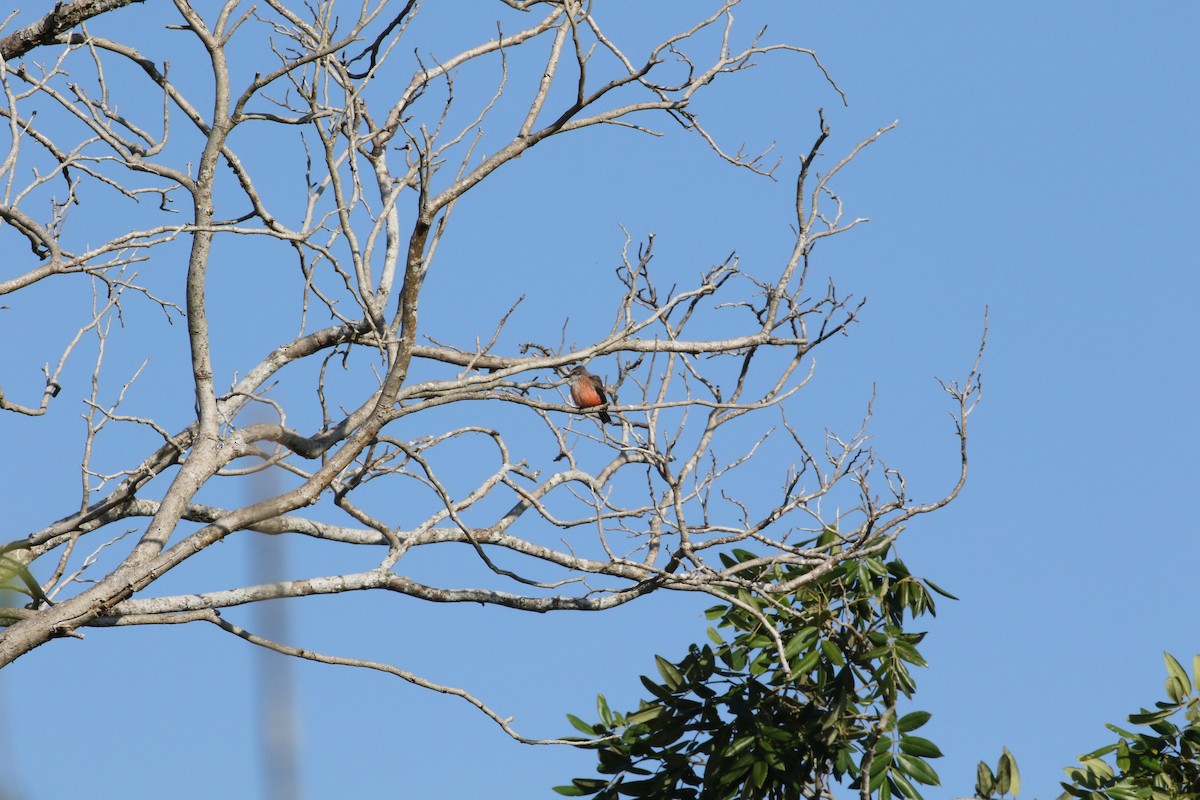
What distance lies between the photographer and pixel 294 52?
607cm

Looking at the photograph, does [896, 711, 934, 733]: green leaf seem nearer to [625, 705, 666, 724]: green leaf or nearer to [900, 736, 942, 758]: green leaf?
[900, 736, 942, 758]: green leaf

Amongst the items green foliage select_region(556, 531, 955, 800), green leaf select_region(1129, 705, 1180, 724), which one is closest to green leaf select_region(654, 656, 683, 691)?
green foliage select_region(556, 531, 955, 800)

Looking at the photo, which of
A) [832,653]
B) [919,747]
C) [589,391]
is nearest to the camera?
[919,747]

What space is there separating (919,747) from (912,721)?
11 centimetres

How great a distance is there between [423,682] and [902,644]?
6.76 ft

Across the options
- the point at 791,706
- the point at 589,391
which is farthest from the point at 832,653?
the point at 589,391

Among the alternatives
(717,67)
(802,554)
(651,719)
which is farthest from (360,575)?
(717,67)

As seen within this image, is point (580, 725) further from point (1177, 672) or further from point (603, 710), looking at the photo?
point (1177, 672)

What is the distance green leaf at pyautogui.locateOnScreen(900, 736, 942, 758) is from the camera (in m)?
5.13

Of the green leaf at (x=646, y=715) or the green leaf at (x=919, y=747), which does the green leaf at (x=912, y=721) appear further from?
the green leaf at (x=646, y=715)

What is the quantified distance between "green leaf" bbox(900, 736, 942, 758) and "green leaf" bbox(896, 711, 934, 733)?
0.16 ft

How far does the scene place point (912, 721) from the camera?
→ 5.20 meters

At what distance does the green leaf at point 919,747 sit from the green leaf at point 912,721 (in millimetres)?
49

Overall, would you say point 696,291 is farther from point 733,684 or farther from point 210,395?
point 210,395
